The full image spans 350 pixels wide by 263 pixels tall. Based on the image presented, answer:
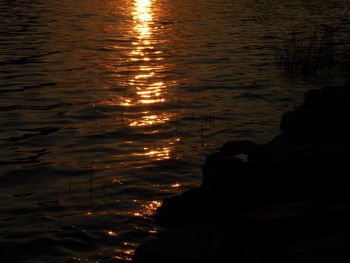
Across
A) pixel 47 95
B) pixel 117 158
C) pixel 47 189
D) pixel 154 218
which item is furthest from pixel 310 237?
pixel 47 95

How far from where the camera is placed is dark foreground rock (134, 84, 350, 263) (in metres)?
6.61

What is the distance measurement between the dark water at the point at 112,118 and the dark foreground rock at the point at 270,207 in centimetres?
94

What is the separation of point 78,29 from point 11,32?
3.78 m

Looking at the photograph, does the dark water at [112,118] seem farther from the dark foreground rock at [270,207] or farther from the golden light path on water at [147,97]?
the dark foreground rock at [270,207]

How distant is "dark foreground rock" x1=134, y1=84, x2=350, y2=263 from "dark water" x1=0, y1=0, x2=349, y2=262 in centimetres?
94

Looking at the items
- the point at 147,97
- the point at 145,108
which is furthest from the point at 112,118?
the point at 147,97

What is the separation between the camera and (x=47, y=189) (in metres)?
10.2

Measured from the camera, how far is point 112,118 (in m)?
15.2

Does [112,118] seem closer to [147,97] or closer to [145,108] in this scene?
[145,108]

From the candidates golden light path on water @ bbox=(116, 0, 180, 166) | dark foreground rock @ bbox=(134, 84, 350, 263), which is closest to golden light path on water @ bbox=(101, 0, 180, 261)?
golden light path on water @ bbox=(116, 0, 180, 166)

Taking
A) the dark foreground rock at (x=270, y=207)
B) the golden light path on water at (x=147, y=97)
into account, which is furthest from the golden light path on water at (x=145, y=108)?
the dark foreground rock at (x=270, y=207)

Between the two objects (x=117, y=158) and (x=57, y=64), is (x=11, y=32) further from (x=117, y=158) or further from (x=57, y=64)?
(x=117, y=158)

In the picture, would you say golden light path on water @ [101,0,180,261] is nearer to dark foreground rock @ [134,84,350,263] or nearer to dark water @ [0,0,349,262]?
dark water @ [0,0,349,262]

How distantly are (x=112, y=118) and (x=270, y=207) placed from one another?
832cm
